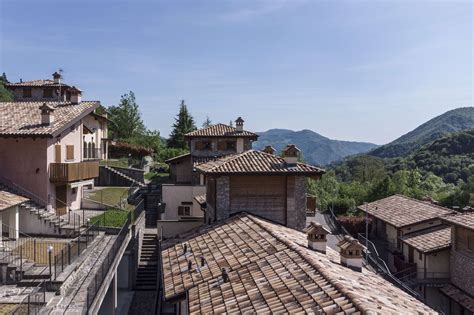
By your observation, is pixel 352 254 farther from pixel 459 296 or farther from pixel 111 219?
pixel 111 219

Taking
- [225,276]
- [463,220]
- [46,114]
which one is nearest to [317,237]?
[225,276]

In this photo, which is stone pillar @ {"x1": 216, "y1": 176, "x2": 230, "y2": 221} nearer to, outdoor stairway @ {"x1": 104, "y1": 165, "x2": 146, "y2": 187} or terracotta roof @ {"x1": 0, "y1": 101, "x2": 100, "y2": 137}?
terracotta roof @ {"x1": 0, "y1": 101, "x2": 100, "y2": 137}

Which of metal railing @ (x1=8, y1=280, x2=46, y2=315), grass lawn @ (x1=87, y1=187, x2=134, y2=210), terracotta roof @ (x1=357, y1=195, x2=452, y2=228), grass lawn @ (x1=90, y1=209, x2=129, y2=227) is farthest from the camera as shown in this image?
grass lawn @ (x1=87, y1=187, x2=134, y2=210)

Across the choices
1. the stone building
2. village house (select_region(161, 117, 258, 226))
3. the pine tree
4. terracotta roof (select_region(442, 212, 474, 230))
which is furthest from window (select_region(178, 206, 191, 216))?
the pine tree

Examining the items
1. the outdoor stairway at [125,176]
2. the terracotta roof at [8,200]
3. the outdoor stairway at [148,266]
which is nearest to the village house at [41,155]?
the terracotta roof at [8,200]

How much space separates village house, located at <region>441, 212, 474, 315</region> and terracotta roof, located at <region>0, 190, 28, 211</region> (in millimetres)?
23081

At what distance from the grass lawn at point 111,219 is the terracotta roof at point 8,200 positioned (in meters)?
4.81

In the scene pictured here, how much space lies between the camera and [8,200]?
2262cm

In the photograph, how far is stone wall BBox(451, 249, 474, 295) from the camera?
24.8 meters

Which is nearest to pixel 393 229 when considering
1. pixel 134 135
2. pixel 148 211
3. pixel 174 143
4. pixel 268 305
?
pixel 148 211

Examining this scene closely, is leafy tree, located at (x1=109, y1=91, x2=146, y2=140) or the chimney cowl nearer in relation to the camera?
the chimney cowl

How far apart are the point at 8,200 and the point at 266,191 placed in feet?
42.1

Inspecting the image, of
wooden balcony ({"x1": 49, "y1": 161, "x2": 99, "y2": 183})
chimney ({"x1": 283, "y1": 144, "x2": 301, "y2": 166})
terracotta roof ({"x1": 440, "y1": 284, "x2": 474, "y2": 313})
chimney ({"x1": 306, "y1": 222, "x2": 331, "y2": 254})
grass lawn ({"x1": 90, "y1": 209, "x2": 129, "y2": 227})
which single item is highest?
chimney ({"x1": 283, "y1": 144, "x2": 301, "y2": 166})

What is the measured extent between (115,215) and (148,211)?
7725 mm
